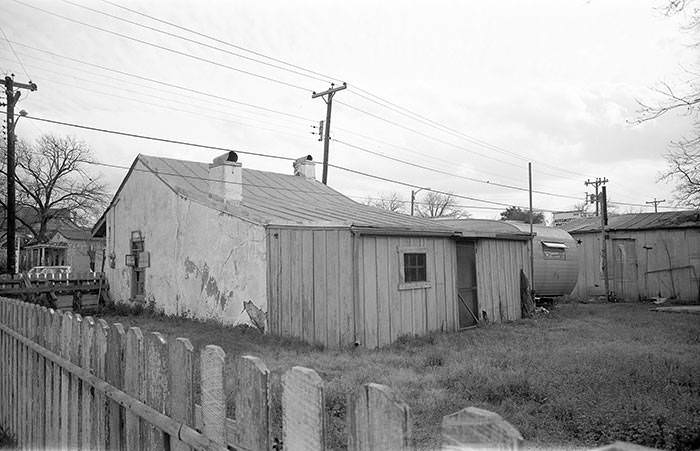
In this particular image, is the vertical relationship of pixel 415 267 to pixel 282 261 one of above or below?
below

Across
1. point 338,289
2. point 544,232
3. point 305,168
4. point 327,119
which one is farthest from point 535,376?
point 327,119

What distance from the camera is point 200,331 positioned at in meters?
10.8

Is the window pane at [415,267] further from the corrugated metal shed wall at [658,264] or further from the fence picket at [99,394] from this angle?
the corrugated metal shed wall at [658,264]

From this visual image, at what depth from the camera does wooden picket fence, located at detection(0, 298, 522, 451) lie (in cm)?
147

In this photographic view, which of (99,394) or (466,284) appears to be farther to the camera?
(466,284)

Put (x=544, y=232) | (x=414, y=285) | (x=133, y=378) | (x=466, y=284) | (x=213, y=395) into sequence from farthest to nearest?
1. (x=544, y=232)
2. (x=466, y=284)
3. (x=414, y=285)
4. (x=133, y=378)
5. (x=213, y=395)

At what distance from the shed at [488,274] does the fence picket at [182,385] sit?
10.8 meters

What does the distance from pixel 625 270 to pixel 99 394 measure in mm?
25514

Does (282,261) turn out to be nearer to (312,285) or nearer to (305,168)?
(312,285)

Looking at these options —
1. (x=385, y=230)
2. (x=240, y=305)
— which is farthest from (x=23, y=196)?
(x=385, y=230)

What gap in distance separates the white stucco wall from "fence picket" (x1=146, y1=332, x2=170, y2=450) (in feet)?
26.7

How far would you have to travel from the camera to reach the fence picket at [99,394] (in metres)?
3.16

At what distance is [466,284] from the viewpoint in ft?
44.8

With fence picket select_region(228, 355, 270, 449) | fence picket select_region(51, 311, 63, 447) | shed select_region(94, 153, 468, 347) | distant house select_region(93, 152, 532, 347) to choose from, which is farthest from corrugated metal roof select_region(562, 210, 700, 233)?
fence picket select_region(228, 355, 270, 449)
